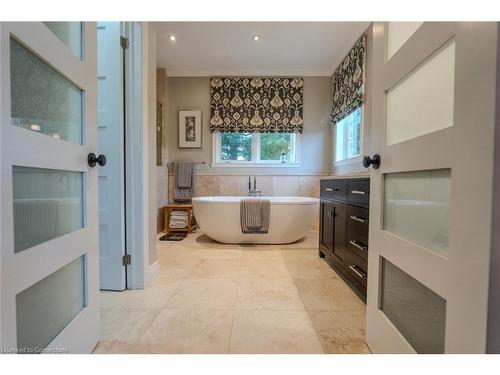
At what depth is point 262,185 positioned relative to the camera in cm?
425

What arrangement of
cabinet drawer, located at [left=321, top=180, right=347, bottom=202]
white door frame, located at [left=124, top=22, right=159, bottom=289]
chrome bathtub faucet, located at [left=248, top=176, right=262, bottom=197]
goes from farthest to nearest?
chrome bathtub faucet, located at [left=248, top=176, right=262, bottom=197], cabinet drawer, located at [left=321, top=180, right=347, bottom=202], white door frame, located at [left=124, top=22, right=159, bottom=289]

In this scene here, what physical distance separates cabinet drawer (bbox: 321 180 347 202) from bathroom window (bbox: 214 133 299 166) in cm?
180

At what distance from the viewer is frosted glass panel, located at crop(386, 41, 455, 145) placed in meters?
0.72

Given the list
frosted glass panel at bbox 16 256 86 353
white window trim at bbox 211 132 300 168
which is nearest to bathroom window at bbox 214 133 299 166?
white window trim at bbox 211 132 300 168

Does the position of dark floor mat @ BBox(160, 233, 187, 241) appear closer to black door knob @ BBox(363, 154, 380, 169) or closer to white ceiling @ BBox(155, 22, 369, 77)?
white ceiling @ BBox(155, 22, 369, 77)

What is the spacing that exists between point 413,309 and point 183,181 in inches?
147

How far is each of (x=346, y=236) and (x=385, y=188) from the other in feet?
3.25

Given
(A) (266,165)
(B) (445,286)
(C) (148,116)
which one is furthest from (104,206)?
(A) (266,165)

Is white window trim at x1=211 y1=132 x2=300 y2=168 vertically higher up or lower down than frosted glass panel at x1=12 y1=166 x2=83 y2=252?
higher up

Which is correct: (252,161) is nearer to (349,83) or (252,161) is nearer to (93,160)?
(349,83)

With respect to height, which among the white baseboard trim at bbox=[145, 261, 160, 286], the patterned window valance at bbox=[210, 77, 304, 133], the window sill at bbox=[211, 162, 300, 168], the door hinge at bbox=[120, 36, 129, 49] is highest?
the patterned window valance at bbox=[210, 77, 304, 133]

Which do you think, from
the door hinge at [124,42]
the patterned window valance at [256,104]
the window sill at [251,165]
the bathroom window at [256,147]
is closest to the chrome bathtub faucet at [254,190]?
the window sill at [251,165]

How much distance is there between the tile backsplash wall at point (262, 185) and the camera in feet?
13.9

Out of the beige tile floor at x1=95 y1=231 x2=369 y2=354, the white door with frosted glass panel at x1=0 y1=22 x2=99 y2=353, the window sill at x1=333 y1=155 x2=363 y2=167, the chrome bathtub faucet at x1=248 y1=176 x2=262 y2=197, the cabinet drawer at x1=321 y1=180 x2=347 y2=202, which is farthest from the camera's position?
the chrome bathtub faucet at x1=248 y1=176 x2=262 y2=197
